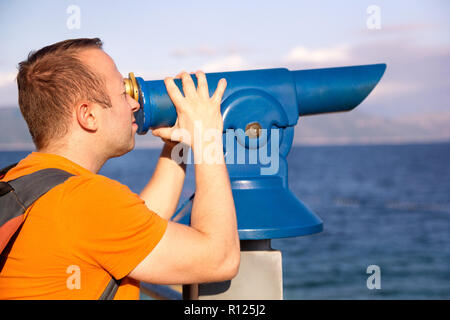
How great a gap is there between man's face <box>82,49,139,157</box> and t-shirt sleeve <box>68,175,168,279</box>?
218mm

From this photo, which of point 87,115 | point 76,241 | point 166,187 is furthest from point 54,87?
point 166,187

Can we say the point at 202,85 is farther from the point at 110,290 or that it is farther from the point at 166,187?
the point at 110,290

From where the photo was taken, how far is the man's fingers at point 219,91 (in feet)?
4.53

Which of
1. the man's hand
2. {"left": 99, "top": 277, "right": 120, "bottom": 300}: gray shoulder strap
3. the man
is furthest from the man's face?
{"left": 99, "top": 277, "right": 120, "bottom": 300}: gray shoulder strap

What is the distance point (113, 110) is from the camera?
1392 millimetres

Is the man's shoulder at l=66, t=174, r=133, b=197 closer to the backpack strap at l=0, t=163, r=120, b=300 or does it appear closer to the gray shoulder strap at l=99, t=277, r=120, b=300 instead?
the backpack strap at l=0, t=163, r=120, b=300

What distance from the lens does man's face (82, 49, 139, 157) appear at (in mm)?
1379

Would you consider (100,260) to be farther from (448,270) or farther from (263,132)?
(448,270)

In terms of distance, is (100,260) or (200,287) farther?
(200,287)

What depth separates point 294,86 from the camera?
4.88 ft

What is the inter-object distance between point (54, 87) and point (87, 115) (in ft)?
0.35
